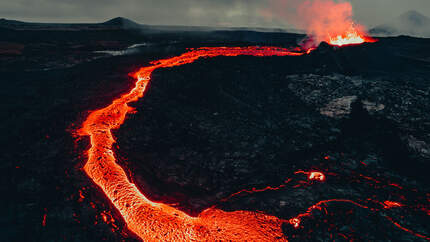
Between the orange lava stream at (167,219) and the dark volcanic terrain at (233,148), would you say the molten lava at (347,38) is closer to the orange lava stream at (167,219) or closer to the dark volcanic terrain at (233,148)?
the dark volcanic terrain at (233,148)

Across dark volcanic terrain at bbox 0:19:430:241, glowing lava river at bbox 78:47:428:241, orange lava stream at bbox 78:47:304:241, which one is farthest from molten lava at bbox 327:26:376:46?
orange lava stream at bbox 78:47:304:241

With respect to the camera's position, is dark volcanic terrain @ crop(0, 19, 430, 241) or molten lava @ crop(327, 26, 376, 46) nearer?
dark volcanic terrain @ crop(0, 19, 430, 241)

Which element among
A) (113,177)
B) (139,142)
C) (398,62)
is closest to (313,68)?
(398,62)

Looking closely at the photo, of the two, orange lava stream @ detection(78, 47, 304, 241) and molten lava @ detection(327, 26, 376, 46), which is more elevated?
molten lava @ detection(327, 26, 376, 46)

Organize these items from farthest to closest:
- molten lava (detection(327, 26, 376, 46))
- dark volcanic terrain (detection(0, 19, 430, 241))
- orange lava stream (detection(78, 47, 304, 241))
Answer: molten lava (detection(327, 26, 376, 46))
dark volcanic terrain (detection(0, 19, 430, 241))
orange lava stream (detection(78, 47, 304, 241))

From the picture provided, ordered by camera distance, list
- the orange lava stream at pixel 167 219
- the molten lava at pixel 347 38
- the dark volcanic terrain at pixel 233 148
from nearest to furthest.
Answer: the orange lava stream at pixel 167 219, the dark volcanic terrain at pixel 233 148, the molten lava at pixel 347 38

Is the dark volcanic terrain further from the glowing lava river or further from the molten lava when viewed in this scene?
the molten lava

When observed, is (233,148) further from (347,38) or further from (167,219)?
(347,38)

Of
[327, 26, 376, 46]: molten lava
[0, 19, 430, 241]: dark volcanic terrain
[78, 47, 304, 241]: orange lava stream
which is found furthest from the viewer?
[327, 26, 376, 46]: molten lava

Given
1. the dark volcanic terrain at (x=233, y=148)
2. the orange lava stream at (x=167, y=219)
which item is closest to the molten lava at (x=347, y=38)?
the dark volcanic terrain at (x=233, y=148)
